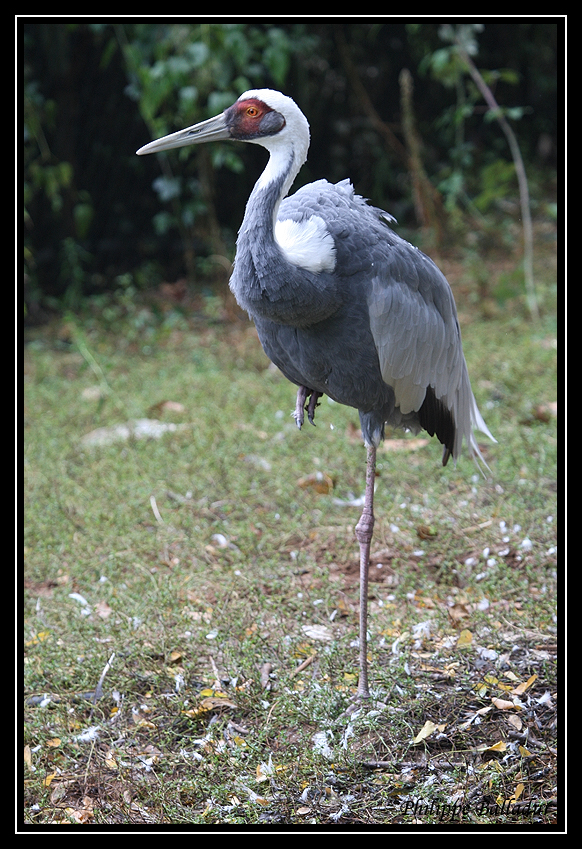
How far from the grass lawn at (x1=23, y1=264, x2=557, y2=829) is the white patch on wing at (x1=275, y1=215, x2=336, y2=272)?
1420 mm

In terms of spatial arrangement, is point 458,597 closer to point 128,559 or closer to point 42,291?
point 128,559

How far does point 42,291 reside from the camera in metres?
7.48

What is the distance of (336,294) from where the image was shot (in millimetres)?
2557

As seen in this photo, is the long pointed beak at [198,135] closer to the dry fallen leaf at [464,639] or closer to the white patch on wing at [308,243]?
the white patch on wing at [308,243]

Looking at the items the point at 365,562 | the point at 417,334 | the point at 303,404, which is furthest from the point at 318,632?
the point at 417,334

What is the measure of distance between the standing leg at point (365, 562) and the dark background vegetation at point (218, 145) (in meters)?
3.60

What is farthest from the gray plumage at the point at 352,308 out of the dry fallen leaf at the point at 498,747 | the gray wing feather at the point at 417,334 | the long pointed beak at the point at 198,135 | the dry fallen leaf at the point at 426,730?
the dry fallen leaf at the point at 498,747

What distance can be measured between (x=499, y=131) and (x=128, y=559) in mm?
6699

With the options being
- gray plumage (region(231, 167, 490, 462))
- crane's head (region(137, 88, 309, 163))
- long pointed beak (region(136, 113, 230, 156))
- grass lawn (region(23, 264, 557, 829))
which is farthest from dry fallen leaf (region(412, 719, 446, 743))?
long pointed beak (region(136, 113, 230, 156))

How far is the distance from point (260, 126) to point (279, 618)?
1.81m

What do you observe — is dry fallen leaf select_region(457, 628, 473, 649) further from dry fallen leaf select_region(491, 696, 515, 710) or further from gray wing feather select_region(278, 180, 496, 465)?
gray wing feather select_region(278, 180, 496, 465)

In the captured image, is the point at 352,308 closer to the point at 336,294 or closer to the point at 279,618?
the point at 336,294

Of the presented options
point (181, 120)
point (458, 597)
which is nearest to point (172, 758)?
point (458, 597)

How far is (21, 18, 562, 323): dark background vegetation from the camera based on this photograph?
242 inches
